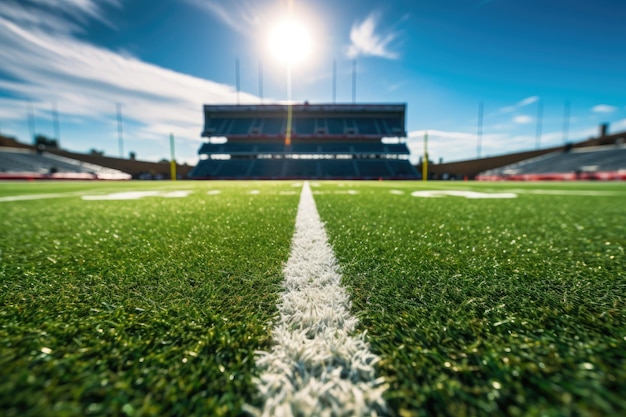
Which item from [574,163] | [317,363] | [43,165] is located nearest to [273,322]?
[317,363]

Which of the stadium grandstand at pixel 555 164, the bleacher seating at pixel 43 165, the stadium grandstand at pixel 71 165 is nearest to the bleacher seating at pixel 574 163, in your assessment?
the stadium grandstand at pixel 555 164

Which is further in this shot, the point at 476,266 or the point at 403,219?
the point at 403,219

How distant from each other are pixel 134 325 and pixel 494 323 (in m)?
0.85

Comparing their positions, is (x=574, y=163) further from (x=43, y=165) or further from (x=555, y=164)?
A: (x=43, y=165)

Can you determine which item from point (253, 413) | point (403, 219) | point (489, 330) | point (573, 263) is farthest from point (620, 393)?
point (403, 219)

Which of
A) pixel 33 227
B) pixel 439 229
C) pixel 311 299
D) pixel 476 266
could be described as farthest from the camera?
pixel 33 227

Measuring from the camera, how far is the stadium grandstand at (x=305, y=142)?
3006cm

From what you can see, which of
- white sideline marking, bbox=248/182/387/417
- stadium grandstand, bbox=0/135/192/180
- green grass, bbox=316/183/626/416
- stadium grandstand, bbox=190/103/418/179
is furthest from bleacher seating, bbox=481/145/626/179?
stadium grandstand, bbox=0/135/192/180

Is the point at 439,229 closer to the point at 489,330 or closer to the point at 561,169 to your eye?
the point at 489,330

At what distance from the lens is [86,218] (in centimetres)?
225

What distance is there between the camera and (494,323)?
24.9 inches

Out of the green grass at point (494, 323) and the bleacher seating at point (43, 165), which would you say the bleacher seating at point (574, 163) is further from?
the bleacher seating at point (43, 165)

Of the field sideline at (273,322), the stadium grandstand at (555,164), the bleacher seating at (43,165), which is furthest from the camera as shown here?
the bleacher seating at (43,165)

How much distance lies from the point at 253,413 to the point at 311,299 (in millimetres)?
395
